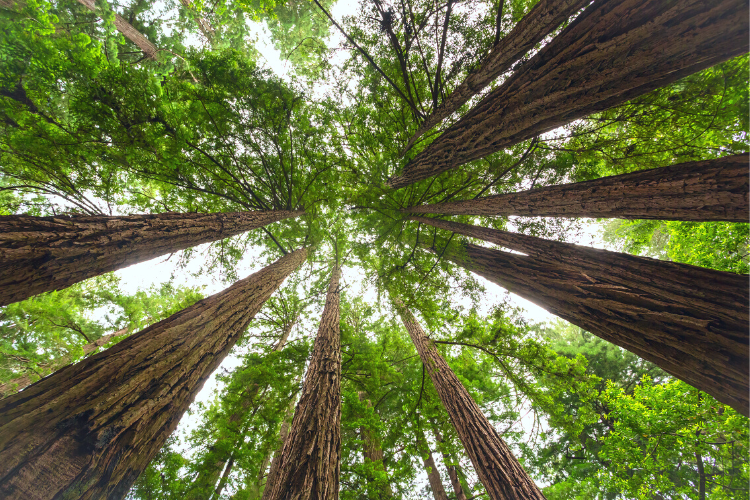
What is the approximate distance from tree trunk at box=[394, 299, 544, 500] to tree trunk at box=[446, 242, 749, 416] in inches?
87.1

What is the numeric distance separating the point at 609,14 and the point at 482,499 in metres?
9.26

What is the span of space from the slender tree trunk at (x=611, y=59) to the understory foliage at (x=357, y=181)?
50.5 inches

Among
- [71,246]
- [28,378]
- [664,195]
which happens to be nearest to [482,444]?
[664,195]

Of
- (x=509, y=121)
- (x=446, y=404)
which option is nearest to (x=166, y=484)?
(x=446, y=404)

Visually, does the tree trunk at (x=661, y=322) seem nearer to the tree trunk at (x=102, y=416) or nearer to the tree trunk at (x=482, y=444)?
the tree trunk at (x=482, y=444)

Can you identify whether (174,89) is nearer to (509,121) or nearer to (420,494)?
(509,121)

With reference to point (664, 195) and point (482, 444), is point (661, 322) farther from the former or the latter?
point (482, 444)

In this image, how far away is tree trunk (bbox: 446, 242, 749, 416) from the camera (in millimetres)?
1431

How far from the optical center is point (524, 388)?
4.39m

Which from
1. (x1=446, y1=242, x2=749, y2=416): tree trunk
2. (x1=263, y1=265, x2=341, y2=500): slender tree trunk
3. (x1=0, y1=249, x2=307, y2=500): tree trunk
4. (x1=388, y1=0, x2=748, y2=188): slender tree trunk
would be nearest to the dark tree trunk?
(x1=446, y1=242, x2=749, y2=416): tree trunk

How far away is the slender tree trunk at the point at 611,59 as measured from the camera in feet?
5.47

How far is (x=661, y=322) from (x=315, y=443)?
10.7 ft

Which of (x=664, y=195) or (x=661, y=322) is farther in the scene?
(x=664, y=195)

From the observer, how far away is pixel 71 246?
5.82 ft
